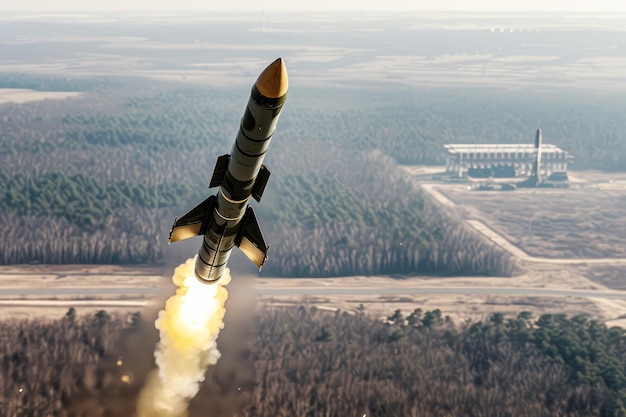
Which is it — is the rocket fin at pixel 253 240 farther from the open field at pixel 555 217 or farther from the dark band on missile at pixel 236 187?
the open field at pixel 555 217

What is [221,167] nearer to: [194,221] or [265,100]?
[194,221]

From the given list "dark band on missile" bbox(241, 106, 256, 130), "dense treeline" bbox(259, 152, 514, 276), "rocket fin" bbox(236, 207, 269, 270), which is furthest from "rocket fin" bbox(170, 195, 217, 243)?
"dense treeline" bbox(259, 152, 514, 276)

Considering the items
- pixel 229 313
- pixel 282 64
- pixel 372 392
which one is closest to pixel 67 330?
pixel 229 313

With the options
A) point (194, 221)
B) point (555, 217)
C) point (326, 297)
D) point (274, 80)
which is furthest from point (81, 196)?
point (274, 80)

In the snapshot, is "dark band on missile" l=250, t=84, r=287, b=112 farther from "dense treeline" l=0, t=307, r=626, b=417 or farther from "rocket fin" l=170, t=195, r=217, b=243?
"dense treeline" l=0, t=307, r=626, b=417

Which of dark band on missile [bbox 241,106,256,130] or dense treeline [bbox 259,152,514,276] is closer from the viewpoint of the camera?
dark band on missile [bbox 241,106,256,130]
